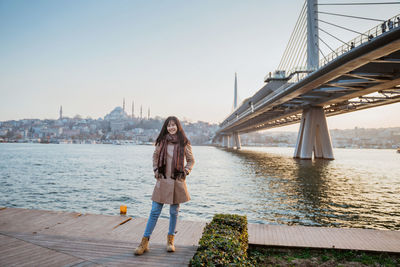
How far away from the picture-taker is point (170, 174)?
432 cm

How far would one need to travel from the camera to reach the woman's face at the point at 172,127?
176 inches

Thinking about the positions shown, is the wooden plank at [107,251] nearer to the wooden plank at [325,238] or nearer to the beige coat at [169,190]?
the beige coat at [169,190]

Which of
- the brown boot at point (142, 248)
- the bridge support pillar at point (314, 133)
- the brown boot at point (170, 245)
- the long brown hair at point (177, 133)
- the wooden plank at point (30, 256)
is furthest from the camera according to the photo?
the bridge support pillar at point (314, 133)

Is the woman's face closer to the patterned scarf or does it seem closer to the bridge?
the patterned scarf

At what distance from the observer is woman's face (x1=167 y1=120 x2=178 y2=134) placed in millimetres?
4477

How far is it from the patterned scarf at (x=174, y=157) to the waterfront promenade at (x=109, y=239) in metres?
1.25

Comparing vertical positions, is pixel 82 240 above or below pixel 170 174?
below

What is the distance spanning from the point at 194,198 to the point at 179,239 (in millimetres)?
7349

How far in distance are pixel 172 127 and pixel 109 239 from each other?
232 centimetres

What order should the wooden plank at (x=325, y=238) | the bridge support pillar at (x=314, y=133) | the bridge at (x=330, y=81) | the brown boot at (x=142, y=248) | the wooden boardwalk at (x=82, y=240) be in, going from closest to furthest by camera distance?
the wooden boardwalk at (x=82, y=240) → the brown boot at (x=142, y=248) → the wooden plank at (x=325, y=238) → the bridge at (x=330, y=81) → the bridge support pillar at (x=314, y=133)

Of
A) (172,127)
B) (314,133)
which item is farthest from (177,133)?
(314,133)

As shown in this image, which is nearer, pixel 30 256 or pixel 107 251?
pixel 30 256

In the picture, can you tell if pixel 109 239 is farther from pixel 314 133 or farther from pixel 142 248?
pixel 314 133

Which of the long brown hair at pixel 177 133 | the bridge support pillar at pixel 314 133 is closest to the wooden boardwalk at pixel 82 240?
the long brown hair at pixel 177 133
